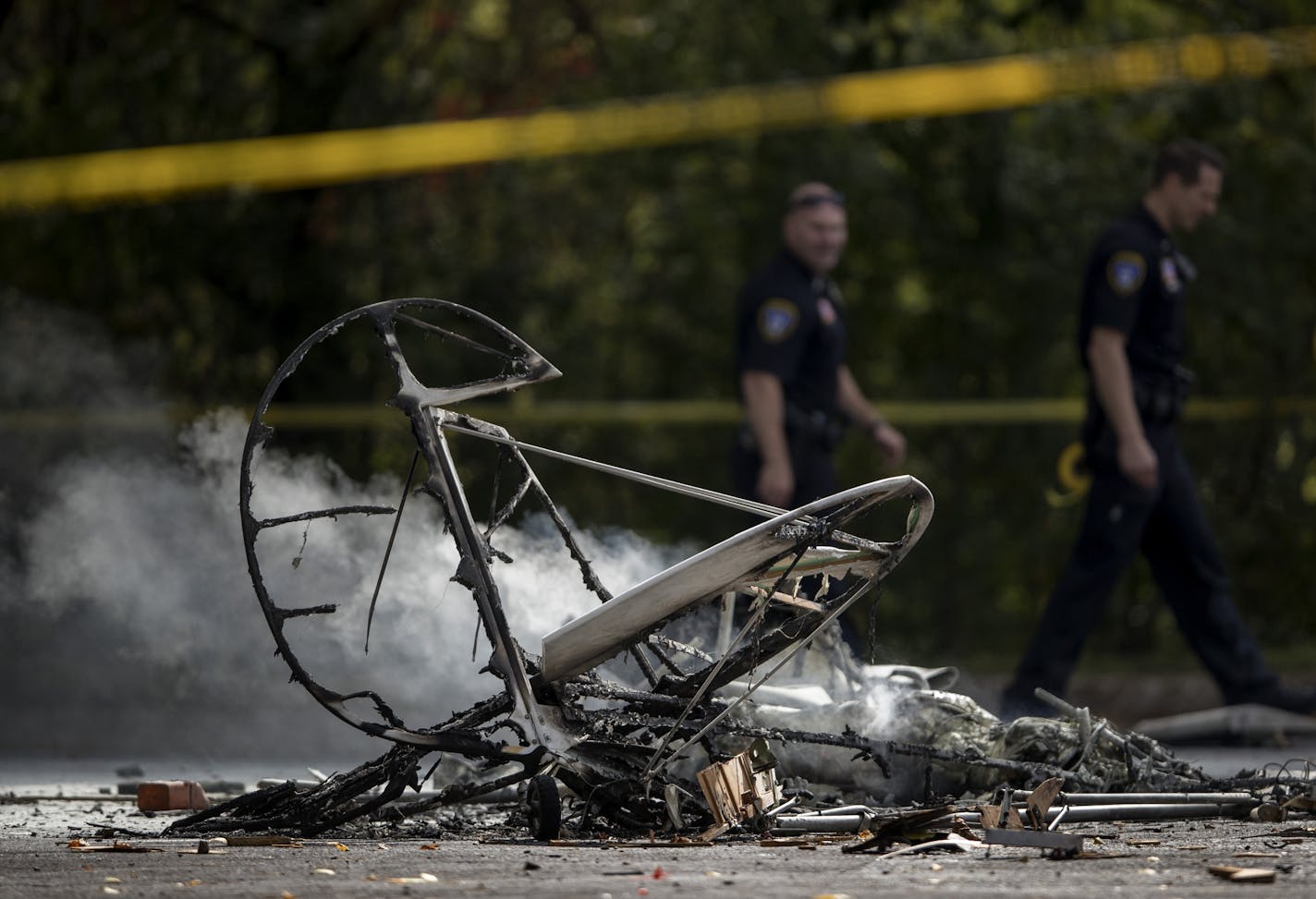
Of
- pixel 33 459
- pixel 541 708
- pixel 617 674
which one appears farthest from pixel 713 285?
pixel 541 708

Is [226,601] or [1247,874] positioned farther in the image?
[226,601]

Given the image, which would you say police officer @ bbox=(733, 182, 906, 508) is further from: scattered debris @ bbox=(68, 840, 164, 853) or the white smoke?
scattered debris @ bbox=(68, 840, 164, 853)

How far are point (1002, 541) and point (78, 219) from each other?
511 cm

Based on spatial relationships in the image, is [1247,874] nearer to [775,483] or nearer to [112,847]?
[112,847]

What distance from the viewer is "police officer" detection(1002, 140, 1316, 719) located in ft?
26.5

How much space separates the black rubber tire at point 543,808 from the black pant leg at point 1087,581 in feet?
11.3

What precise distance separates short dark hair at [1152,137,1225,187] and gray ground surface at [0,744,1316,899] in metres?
3.65

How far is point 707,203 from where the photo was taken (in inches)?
463

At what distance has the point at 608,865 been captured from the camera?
174 inches

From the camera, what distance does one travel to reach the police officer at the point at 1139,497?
8062 mm

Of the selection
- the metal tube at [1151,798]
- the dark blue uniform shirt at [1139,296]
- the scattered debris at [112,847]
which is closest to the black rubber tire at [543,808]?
the scattered debris at [112,847]

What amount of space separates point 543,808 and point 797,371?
410 cm

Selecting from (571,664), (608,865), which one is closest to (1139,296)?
(571,664)

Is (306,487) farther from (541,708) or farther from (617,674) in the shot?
(541,708)
